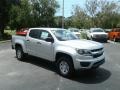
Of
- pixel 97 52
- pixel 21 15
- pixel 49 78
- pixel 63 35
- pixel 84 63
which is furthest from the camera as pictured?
pixel 21 15

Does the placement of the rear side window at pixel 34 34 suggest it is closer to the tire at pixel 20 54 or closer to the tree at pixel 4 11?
the tire at pixel 20 54

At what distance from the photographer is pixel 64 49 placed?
10.8m

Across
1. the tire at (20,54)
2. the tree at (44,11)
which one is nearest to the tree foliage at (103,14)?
the tree at (44,11)

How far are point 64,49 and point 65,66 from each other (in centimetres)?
66

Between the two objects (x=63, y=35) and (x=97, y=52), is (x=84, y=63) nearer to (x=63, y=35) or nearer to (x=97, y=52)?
(x=97, y=52)

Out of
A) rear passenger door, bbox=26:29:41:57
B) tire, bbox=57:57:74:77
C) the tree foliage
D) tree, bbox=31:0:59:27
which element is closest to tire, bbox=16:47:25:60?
rear passenger door, bbox=26:29:41:57

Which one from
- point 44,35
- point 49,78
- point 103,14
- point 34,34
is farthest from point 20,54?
point 103,14

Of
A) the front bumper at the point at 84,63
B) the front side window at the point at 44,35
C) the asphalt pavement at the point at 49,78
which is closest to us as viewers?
the asphalt pavement at the point at 49,78

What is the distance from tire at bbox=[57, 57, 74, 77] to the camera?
10448mm

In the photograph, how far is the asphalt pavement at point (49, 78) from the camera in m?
9.19

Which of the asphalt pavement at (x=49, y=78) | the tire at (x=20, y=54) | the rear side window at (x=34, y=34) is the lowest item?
the asphalt pavement at (x=49, y=78)

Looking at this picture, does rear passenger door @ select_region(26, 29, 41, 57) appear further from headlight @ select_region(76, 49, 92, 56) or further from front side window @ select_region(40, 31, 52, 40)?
headlight @ select_region(76, 49, 92, 56)

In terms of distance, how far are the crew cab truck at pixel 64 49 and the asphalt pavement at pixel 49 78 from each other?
0.50 metres

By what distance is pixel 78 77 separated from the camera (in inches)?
421
